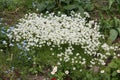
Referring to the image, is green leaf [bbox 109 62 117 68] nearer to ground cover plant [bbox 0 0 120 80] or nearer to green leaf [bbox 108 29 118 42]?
ground cover plant [bbox 0 0 120 80]

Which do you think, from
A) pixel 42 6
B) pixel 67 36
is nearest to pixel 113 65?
pixel 67 36

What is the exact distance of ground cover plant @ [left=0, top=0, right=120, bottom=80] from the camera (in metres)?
6.17

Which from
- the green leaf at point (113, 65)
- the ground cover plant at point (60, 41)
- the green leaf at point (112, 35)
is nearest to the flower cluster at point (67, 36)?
the ground cover plant at point (60, 41)

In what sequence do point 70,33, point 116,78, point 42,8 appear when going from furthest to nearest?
point 42,8
point 70,33
point 116,78

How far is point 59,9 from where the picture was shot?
25.7 feet

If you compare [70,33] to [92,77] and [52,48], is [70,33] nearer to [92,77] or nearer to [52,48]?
[52,48]

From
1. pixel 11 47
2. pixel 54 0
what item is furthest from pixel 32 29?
pixel 54 0

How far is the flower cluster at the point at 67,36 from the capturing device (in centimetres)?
653

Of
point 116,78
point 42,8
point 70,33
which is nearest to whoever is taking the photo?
point 116,78

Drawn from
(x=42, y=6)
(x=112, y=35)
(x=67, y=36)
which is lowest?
(x=112, y=35)

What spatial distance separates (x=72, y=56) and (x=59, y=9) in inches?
63.0

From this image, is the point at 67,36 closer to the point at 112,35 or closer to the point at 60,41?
the point at 60,41

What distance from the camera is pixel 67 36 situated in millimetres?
6816

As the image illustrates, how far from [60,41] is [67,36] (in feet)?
0.50
